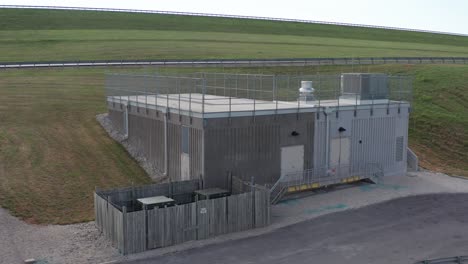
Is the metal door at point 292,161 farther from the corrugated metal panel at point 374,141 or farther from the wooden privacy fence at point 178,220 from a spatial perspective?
the wooden privacy fence at point 178,220

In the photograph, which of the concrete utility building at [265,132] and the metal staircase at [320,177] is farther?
the metal staircase at [320,177]

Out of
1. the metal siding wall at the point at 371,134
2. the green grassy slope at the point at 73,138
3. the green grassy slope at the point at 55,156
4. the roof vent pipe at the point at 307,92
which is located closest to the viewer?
the green grassy slope at the point at 55,156

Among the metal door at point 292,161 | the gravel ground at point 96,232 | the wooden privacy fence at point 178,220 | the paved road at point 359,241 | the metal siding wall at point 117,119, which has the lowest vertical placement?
the paved road at point 359,241

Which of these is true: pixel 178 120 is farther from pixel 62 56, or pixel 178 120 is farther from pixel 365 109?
pixel 62 56

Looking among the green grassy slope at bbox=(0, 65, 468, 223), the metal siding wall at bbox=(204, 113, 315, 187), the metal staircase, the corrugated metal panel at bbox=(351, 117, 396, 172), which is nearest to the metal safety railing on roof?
the metal siding wall at bbox=(204, 113, 315, 187)

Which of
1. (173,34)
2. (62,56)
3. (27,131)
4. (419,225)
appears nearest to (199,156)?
(419,225)

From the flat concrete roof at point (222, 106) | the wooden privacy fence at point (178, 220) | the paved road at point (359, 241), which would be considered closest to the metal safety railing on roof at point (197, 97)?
the flat concrete roof at point (222, 106)

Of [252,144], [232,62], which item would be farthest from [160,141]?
[232,62]
